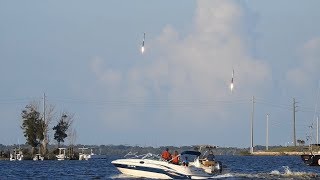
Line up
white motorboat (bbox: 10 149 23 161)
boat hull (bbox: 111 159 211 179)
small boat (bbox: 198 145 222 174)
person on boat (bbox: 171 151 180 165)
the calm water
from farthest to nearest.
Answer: white motorboat (bbox: 10 149 23 161), the calm water, small boat (bbox: 198 145 222 174), person on boat (bbox: 171 151 180 165), boat hull (bbox: 111 159 211 179)

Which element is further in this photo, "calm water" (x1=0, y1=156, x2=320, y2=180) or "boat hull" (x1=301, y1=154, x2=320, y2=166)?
"boat hull" (x1=301, y1=154, x2=320, y2=166)

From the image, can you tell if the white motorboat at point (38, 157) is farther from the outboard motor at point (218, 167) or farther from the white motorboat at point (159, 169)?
the outboard motor at point (218, 167)

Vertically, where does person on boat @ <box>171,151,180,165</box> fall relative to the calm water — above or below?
above

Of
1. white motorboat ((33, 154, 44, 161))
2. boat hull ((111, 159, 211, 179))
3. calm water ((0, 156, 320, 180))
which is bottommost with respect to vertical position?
calm water ((0, 156, 320, 180))

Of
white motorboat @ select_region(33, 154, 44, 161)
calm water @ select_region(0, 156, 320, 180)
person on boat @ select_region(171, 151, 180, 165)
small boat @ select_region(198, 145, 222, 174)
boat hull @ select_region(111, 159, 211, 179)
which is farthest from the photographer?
white motorboat @ select_region(33, 154, 44, 161)

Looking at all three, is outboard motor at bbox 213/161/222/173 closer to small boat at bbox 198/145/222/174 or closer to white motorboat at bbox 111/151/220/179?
small boat at bbox 198/145/222/174

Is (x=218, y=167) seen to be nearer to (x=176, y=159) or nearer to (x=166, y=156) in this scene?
(x=176, y=159)

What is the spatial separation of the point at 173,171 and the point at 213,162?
6145 mm

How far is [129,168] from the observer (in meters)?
83.6

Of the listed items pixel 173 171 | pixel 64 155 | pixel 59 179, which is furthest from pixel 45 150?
pixel 173 171

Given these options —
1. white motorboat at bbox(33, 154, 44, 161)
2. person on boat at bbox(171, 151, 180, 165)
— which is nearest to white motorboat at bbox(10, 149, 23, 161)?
white motorboat at bbox(33, 154, 44, 161)

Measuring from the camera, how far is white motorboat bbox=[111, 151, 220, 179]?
3216 inches

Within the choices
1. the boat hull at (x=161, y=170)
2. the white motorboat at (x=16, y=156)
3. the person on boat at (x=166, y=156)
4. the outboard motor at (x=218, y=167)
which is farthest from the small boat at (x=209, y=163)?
the white motorboat at (x=16, y=156)

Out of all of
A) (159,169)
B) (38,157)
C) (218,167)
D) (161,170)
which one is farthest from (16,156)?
(161,170)
